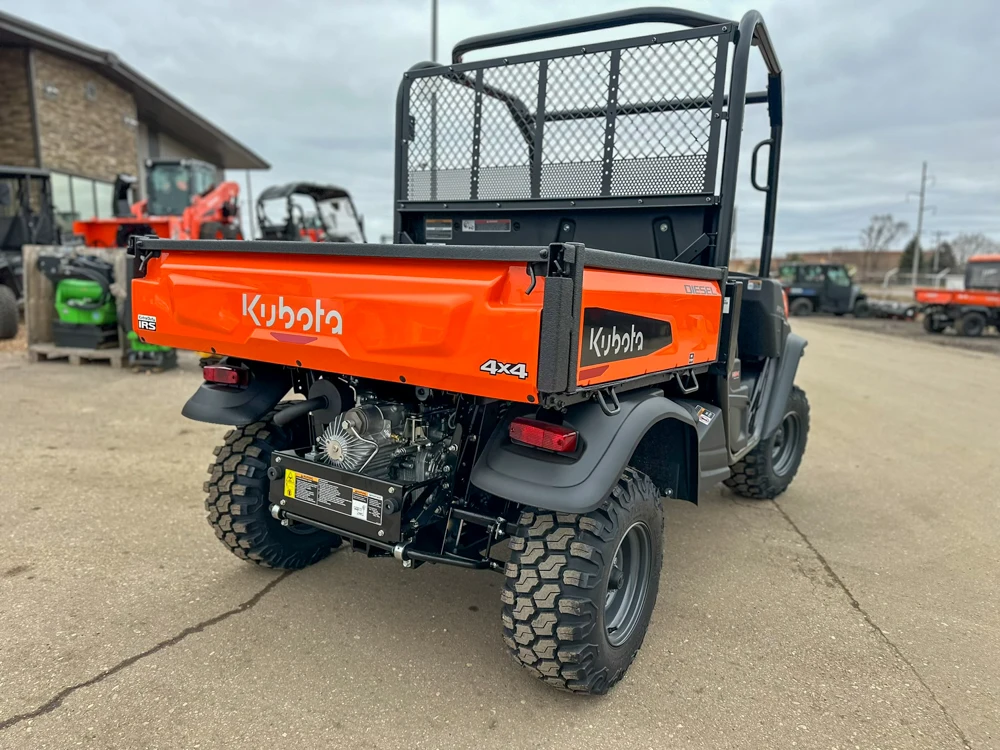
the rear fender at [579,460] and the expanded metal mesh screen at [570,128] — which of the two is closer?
the rear fender at [579,460]

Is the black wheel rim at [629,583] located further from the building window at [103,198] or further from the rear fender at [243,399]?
the building window at [103,198]

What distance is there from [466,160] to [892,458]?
448cm

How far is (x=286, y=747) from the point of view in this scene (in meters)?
2.11

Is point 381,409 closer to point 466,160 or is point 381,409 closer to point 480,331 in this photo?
point 480,331

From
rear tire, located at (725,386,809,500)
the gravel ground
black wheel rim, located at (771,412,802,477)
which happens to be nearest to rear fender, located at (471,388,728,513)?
rear tire, located at (725,386,809,500)

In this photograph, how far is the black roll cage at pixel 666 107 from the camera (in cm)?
289

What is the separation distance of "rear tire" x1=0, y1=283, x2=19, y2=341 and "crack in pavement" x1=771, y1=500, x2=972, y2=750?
32.4 ft

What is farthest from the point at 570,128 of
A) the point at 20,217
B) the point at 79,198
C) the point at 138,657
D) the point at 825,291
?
the point at 825,291

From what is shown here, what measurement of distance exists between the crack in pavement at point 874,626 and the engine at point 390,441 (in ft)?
6.33

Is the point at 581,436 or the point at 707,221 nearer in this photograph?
the point at 581,436

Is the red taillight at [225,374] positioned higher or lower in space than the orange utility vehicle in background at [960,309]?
higher

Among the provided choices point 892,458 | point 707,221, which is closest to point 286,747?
point 707,221

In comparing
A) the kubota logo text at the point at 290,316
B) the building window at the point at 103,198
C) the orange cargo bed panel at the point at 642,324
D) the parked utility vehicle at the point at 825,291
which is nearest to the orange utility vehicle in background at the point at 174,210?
the building window at the point at 103,198

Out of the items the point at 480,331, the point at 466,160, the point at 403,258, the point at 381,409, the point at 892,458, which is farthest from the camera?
the point at 892,458
